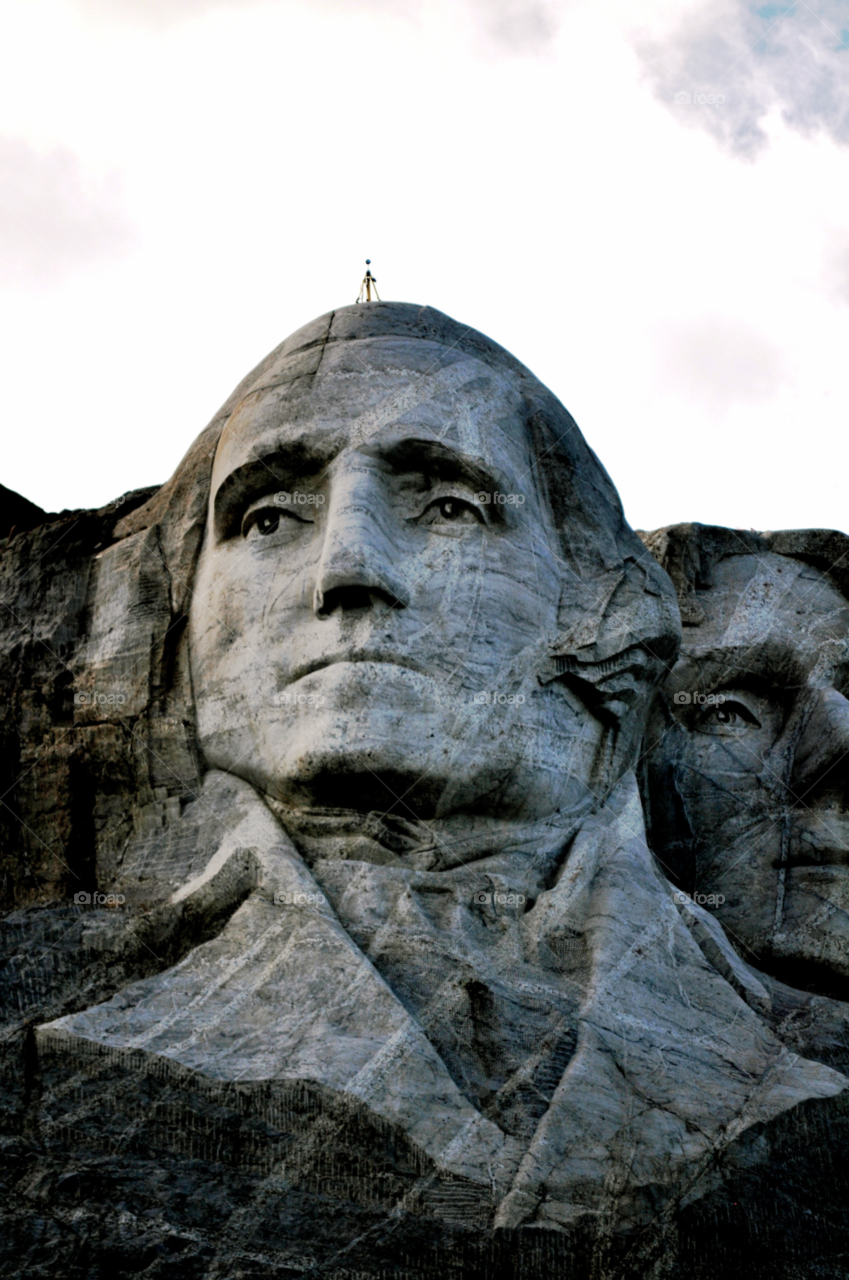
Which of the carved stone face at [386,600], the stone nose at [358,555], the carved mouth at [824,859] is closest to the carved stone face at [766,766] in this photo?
the carved mouth at [824,859]

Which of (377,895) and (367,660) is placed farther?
(367,660)

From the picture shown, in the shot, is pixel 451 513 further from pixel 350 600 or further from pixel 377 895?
pixel 377 895

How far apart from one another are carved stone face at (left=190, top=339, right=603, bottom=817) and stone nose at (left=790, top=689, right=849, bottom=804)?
3.62 feet

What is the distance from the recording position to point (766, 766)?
6836 mm

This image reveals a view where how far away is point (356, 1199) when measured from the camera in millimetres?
4000

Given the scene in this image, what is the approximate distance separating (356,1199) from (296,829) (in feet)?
5.80

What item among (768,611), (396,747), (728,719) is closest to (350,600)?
(396,747)

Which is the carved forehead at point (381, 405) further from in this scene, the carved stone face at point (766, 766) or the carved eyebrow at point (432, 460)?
the carved stone face at point (766, 766)

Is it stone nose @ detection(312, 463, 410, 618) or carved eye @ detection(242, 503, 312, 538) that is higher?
carved eye @ detection(242, 503, 312, 538)

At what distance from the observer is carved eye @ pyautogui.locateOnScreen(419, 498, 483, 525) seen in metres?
6.01

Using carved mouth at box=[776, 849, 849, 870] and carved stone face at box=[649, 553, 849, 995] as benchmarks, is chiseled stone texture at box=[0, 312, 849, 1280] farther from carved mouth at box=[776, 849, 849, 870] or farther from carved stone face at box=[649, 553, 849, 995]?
carved mouth at box=[776, 849, 849, 870]

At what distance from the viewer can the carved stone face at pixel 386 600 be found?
5.52 m

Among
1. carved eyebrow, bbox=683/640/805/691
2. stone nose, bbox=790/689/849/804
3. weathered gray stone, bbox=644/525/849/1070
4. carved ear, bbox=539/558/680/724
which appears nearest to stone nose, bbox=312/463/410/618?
carved ear, bbox=539/558/680/724

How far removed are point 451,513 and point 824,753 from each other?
1884mm
